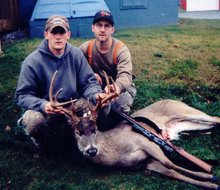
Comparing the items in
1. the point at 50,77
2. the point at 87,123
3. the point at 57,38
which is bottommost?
the point at 87,123

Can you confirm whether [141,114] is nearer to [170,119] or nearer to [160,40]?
[170,119]

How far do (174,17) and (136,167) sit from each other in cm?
901

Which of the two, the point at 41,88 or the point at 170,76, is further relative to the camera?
the point at 170,76

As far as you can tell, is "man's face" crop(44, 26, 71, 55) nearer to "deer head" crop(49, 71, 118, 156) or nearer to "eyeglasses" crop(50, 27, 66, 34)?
"eyeglasses" crop(50, 27, 66, 34)

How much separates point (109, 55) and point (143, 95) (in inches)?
64.4

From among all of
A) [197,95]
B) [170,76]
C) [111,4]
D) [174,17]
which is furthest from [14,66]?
[174,17]

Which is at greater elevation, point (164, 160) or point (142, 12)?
point (142, 12)

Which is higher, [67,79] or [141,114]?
[67,79]

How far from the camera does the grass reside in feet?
14.7

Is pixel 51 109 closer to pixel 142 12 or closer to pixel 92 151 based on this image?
pixel 92 151

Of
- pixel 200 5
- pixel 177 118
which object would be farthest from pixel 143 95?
pixel 200 5

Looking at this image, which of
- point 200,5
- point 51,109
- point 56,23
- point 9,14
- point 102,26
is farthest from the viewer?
point 200,5

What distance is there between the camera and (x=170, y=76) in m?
7.60

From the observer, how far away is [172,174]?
4434mm
